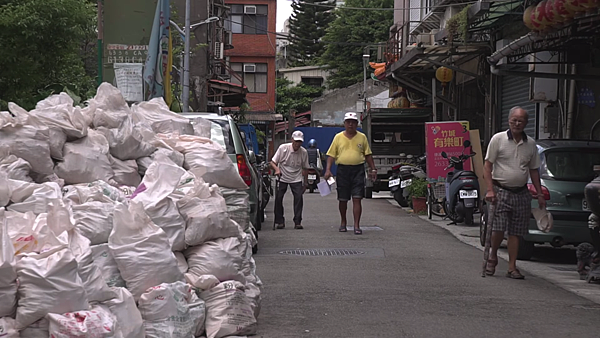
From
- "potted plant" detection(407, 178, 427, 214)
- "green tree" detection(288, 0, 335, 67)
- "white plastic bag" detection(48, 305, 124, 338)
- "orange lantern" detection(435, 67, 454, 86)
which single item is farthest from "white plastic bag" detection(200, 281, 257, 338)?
"green tree" detection(288, 0, 335, 67)

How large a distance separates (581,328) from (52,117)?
437cm

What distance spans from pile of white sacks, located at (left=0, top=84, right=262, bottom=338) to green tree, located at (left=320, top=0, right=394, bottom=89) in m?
50.1

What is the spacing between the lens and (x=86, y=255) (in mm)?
4906

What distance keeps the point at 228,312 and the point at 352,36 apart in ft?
182

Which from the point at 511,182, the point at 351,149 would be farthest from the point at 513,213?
the point at 351,149

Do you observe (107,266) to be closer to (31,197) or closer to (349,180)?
(31,197)

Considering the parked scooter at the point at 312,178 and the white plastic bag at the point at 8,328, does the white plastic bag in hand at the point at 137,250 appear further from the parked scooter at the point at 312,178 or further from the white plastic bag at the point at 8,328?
the parked scooter at the point at 312,178

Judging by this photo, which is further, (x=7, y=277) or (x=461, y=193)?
(x=461, y=193)

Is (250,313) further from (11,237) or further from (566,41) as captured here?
(566,41)

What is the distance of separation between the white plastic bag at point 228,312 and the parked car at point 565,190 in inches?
200

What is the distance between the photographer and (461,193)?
15500mm

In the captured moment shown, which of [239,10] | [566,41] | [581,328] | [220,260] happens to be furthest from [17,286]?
[239,10]

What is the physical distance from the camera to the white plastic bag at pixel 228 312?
579cm

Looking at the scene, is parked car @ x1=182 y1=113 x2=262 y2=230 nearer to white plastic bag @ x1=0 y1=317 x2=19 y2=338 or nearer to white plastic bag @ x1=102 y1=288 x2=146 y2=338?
white plastic bag @ x1=102 y1=288 x2=146 y2=338
